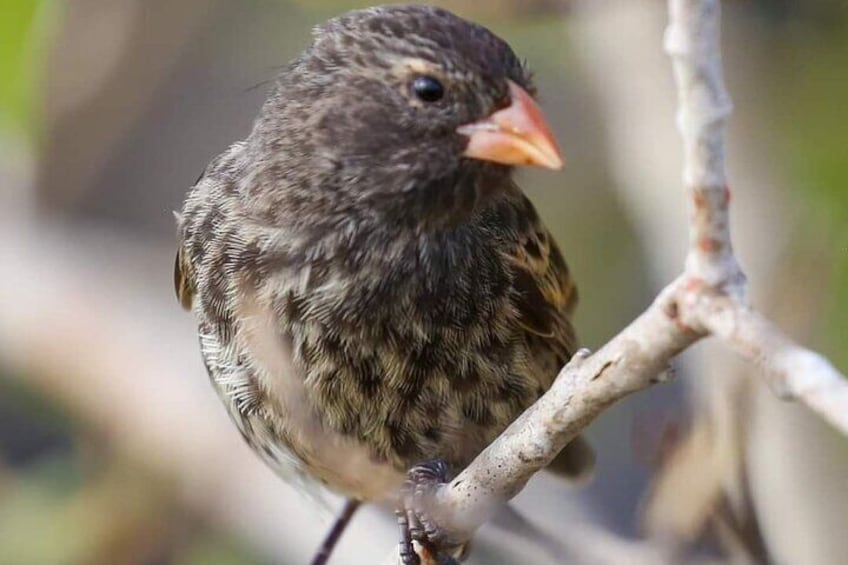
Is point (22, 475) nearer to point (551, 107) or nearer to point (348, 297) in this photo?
point (551, 107)

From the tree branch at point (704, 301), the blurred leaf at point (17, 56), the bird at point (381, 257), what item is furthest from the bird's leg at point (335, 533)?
the tree branch at point (704, 301)

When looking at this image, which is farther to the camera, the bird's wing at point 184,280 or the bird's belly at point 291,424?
the bird's wing at point 184,280

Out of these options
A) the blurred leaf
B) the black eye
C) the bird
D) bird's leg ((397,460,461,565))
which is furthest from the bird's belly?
the blurred leaf

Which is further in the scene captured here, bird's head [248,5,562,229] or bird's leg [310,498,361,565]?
bird's leg [310,498,361,565]

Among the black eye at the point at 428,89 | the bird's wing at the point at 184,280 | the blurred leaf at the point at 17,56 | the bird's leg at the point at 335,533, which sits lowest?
the bird's leg at the point at 335,533

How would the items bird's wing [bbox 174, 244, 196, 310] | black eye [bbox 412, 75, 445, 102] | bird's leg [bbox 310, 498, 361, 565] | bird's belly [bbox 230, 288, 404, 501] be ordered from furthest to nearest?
bird's leg [bbox 310, 498, 361, 565] → bird's wing [bbox 174, 244, 196, 310] → bird's belly [bbox 230, 288, 404, 501] → black eye [bbox 412, 75, 445, 102]

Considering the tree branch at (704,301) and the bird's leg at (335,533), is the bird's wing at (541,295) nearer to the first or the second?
the bird's leg at (335,533)

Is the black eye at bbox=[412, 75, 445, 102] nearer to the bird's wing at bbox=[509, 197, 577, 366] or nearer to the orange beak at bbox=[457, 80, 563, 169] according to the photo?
the orange beak at bbox=[457, 80, 563, 169]

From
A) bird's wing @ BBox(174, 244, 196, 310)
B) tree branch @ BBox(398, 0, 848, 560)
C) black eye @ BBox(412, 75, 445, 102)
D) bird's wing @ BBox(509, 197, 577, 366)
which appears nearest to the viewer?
tree branch @ BBox(398, 0, 848, 560)
